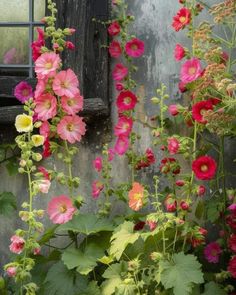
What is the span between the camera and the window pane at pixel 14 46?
3930 mm

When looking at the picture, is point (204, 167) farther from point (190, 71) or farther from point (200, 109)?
point (190, 71)

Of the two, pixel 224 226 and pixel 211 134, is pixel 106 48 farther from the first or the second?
pixel 224 226

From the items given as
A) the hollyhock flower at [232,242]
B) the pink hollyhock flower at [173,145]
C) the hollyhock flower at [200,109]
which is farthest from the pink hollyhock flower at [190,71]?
the hollyhock flower at [232,242]

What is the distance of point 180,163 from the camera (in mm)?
3533

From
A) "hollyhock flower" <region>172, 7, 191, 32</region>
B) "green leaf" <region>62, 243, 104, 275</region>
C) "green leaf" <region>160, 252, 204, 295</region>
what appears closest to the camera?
"green leaf" <region>160, 252, 204, 295</region>

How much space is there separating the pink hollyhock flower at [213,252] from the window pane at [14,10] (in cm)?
160

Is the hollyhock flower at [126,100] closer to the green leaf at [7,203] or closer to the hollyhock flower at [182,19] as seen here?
the hollyhock flower at [182,19]

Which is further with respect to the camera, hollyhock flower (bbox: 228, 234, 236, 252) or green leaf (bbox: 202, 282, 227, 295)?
hollyhock flower (bbox: 228, 234, 236, 252)

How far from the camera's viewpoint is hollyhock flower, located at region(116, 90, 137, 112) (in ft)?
11.3

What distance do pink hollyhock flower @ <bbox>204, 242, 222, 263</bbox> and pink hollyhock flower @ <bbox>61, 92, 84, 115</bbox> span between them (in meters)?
0.84

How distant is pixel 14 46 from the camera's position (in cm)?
395

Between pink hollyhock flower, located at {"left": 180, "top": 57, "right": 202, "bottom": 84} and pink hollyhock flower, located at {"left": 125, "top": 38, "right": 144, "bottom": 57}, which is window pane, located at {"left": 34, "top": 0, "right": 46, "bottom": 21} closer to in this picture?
pink hollyhock flower, located at {"left": 125, "top": 38, "right": 144, "bottom": 57}

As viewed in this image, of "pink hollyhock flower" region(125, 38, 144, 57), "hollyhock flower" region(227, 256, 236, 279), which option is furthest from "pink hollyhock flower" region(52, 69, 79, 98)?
"hollyhock flower" region(227, 256, 236, 279)

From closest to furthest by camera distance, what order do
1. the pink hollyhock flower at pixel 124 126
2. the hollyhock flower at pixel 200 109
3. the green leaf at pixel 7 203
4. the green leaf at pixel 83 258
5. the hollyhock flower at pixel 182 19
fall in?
the green leaf at pixel 83 258 < the hollyhock flower at pixel 200 109 < the hollyhock flower at pixel 182 19 < the pink hollyhock flower at pixel 124 126 < the green leaf at pixel 7 203
